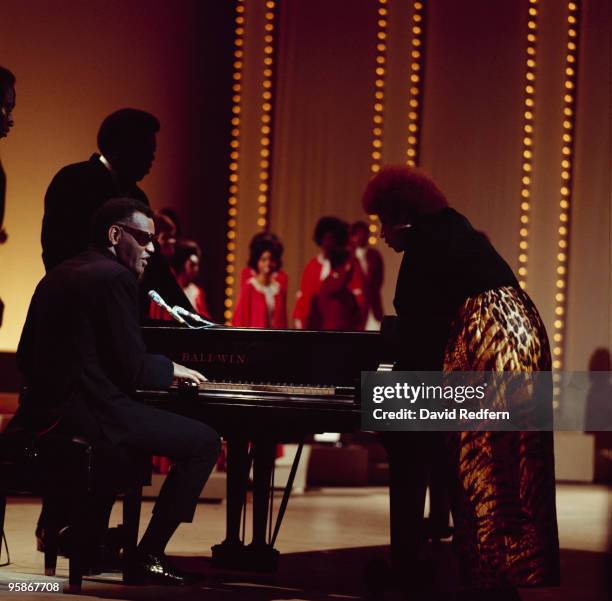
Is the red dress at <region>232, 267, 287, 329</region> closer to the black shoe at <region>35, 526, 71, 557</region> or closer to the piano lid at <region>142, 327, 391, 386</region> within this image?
the black shoe at <region>35, 526, 71, 557</region>

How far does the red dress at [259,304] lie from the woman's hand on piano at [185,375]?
3.84m

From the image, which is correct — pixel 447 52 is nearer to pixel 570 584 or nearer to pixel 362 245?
pixel 362 245

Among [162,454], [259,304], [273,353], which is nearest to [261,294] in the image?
[259,304]

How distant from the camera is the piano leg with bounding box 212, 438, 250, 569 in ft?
14.4

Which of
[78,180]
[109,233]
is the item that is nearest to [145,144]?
[78,180]

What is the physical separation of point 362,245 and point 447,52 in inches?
64.3

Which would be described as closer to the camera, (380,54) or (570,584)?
(570,584)

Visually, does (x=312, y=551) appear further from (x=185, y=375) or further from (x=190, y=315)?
(x=185, y=375)

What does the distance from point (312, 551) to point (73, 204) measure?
1761 mm

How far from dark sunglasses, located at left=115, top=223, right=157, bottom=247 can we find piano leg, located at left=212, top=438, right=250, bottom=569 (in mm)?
780

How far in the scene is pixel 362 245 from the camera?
8.72 meters

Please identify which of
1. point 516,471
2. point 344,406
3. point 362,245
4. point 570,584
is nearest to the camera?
point 516,471

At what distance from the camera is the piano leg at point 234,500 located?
4.38 meters

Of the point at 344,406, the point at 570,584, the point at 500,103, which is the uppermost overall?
the point at 500,103
